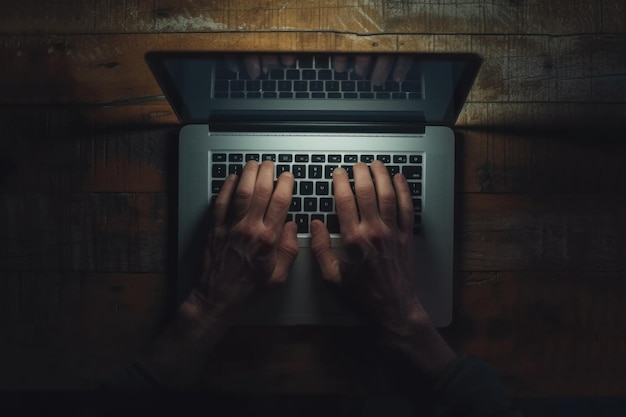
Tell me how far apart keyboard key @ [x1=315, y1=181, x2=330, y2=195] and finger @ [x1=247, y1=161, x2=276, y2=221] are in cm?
7

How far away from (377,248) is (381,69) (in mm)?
270

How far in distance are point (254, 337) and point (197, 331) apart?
91 mm

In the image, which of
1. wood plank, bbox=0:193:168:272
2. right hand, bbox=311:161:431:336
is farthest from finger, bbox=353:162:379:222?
wood plank, bbox=0:193:168:272

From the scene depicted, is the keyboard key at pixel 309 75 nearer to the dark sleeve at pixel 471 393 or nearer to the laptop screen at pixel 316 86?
the laptop screen at pixel 316 86

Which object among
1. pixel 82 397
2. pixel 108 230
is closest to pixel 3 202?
pixel 108 230

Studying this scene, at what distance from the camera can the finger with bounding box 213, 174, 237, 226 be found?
926mm

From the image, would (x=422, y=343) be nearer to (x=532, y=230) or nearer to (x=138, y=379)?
(x=532, y=230)

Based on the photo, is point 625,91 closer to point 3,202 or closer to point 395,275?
point 395,275

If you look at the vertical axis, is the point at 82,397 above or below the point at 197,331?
below

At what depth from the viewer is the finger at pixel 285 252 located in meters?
0.92

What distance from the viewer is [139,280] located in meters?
0.97

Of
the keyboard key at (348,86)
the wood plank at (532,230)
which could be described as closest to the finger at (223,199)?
the keyboard key at (348,86)

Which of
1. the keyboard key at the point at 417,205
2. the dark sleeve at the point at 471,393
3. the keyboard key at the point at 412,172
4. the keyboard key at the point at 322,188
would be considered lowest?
the dark sleeve at the point at 471,393

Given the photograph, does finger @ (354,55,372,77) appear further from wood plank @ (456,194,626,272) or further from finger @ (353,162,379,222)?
wood plank @ (456,194,626,272)
